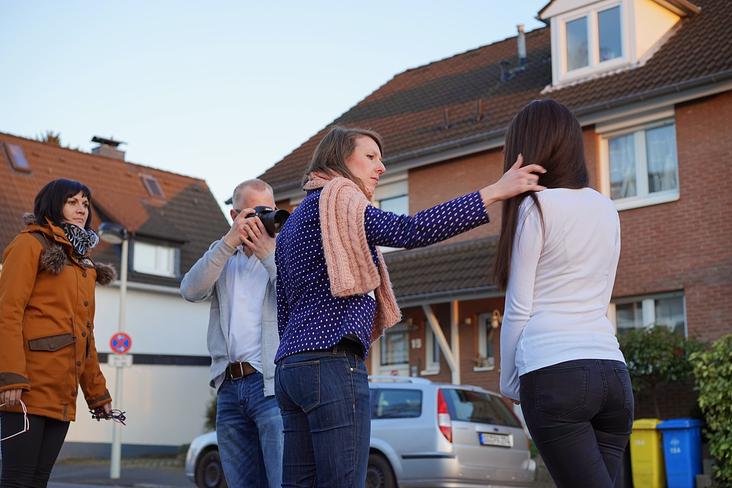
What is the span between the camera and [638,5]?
58.3ft

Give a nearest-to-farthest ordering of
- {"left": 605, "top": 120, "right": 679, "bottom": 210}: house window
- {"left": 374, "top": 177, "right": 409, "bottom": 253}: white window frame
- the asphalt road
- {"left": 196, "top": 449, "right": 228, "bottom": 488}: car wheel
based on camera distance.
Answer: {"left": 196, "top": 449, "right": 228, "bottom": 488}: car wheel, the asphalt road, {"left": 605, "top": 120, "right": 679, "bottom": 210}: house window, {"left": 374, "top": 177, "right": 409, "bottom": 253}: white window frame

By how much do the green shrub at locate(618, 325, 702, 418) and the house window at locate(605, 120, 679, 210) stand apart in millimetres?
2812

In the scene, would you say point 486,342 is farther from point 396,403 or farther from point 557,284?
point 557,284

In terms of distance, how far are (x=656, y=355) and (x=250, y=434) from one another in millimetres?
10467

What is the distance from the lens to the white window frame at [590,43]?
58.2 feet

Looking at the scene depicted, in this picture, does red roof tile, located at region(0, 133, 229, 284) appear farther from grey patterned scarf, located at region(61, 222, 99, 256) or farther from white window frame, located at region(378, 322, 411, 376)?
grey patterned scarf, located at region(61, 222, 99, 256)

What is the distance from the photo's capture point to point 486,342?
1845 centimetres

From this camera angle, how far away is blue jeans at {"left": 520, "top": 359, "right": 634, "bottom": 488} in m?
3.00

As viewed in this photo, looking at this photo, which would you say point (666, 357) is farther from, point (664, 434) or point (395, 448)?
point (395, 448)

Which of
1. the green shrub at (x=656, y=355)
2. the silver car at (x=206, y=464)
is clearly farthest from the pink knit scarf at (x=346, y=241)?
the green shrub at (x=656, y=355)

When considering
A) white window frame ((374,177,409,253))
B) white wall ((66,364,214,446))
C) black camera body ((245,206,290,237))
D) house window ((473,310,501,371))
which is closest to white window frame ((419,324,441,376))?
house window ((473,310,501,371))

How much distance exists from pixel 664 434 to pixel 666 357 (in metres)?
1.69

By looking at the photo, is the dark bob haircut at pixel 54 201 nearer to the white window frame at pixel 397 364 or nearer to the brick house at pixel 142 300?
the white window frame at pixel 397 364

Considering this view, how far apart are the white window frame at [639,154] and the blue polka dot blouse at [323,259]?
527 inches
